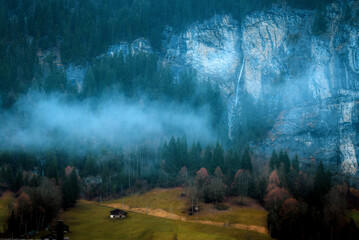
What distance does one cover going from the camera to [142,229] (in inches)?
2955

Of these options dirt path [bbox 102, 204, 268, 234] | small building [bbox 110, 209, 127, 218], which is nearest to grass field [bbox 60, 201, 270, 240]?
small building [bbox 110, 209, 127, 218]

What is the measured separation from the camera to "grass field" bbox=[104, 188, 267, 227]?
82.9m

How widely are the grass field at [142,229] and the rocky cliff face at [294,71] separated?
78.8 m

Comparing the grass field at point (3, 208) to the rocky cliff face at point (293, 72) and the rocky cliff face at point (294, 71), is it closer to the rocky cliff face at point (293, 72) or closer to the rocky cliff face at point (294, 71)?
the rocky cliff face at point (293, 72)

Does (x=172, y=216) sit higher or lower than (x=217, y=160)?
lower

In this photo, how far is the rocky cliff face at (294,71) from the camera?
138 metres

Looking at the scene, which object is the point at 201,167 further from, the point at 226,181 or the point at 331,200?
the point at 331,200

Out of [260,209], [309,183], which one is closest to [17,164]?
[260,209]

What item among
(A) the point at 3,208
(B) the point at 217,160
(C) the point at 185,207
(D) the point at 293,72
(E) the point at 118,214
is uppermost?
(D) the point at 293,72

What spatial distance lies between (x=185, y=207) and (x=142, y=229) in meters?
20.5

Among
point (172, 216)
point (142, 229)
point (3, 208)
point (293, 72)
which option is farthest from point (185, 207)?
point (293, 72)

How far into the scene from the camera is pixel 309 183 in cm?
9225

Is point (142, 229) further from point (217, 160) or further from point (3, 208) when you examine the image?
point (217, 160)

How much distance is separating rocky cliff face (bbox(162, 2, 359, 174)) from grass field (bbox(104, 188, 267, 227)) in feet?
194
